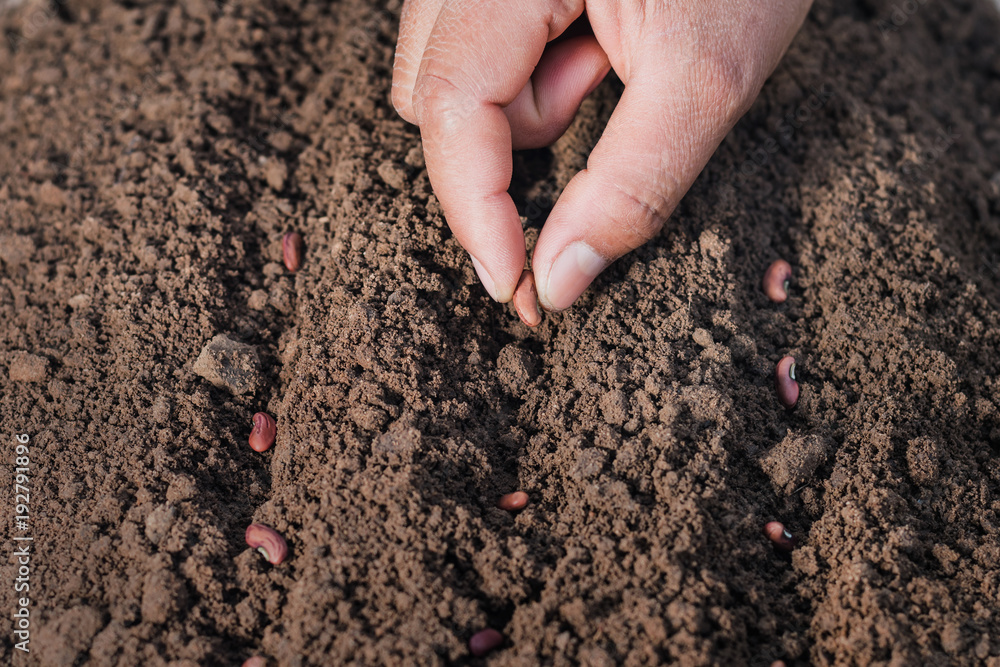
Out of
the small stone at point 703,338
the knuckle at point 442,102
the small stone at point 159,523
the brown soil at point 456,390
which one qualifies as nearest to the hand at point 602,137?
the knuckle at point 442,102

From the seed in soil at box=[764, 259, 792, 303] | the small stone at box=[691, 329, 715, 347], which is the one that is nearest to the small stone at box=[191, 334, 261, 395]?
the small stone at box=[691, 329, 715, 347]

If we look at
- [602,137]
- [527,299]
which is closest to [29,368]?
[527,299]

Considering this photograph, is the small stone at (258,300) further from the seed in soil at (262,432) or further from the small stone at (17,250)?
the small stone at (17,250)

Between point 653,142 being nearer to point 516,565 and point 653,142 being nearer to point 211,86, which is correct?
point 516,565

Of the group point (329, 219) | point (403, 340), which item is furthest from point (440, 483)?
point (329, 219)

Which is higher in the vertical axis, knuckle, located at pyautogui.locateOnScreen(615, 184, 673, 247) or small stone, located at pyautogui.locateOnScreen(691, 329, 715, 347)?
knuckle, located at pyautogui.locateOnScreen(615, 184, 673, 247)

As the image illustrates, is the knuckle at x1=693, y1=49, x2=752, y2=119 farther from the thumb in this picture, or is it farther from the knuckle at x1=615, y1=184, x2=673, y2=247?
the knuckle at x1=615, y1=184, x2=673, y2=247
